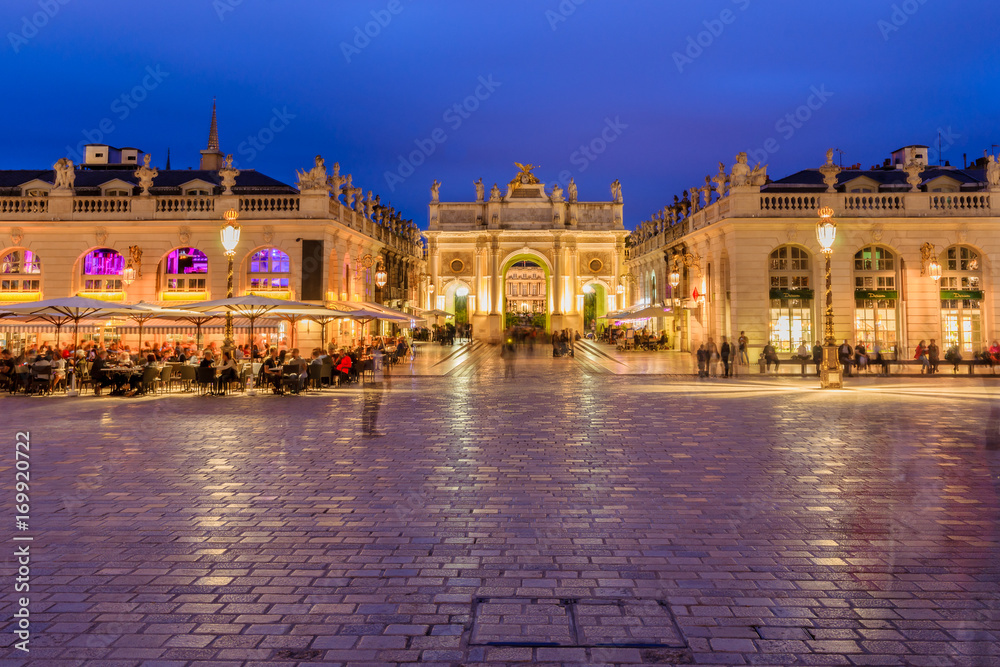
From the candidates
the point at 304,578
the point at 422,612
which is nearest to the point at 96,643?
the point at 304,578

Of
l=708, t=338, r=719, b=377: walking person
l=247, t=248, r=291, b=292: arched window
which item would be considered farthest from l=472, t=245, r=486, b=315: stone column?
l=708, t=338, r=719, b=377: walking person

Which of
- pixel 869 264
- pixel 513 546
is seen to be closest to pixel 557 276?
pixel 869 264

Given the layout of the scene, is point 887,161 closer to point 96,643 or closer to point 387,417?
point 387,417

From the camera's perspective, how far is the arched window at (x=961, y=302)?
3041 cm

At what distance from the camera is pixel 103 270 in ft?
104

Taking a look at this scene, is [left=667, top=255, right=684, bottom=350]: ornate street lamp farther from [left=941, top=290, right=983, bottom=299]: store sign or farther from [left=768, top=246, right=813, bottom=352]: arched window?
[left=941, top=290, right=983, bottom=299]: store sign

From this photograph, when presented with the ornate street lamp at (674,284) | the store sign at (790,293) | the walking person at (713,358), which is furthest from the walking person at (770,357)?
the ornate street lamp at (674,284)

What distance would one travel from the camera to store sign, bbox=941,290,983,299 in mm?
30219

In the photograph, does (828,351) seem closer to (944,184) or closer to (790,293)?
(790,293)

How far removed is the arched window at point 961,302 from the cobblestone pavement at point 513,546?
23.0m

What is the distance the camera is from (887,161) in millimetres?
43312

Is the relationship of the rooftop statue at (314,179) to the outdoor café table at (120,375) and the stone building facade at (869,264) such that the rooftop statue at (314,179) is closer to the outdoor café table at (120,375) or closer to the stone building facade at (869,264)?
the outdoor café table at (120,375)

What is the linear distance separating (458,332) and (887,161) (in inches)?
1391

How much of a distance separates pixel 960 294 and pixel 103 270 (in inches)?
1559
